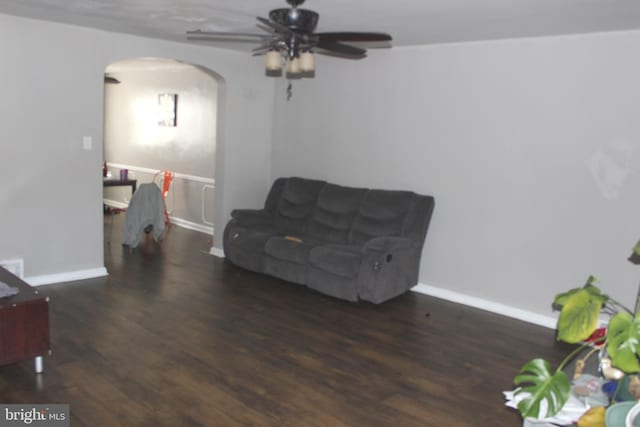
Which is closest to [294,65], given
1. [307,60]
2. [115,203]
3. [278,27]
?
[307,60]

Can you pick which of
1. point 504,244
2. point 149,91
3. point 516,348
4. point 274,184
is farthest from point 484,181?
point 149,91

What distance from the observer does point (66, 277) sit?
192 inches

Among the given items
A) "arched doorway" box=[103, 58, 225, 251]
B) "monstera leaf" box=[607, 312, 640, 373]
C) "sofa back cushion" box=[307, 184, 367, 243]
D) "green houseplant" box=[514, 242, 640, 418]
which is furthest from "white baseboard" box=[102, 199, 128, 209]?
"monstera leaf" box=[607, 312, 640, 373]

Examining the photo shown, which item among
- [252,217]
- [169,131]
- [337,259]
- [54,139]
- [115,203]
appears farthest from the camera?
[115,203]

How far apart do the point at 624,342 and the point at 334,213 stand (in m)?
4.01

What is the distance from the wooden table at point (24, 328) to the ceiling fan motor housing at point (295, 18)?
2107 mm

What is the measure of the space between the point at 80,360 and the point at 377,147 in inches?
131

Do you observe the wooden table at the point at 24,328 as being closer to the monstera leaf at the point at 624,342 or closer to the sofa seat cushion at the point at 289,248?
the sofa seat cushion at the point at 289,248

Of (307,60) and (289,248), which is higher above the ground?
(307,60)

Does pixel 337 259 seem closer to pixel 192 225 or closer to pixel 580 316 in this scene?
pixel 580 316

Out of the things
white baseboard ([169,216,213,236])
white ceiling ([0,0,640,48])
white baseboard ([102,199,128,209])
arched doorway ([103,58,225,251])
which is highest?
white ceiling ([0,0,640,48])

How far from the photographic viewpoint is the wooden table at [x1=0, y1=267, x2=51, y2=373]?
292cm

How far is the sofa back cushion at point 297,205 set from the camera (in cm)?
564

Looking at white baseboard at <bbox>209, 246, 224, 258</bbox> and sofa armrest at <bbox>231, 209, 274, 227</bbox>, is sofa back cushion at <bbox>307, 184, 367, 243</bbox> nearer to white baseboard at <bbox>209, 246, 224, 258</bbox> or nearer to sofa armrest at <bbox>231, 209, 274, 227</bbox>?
sofa armrest at <bbox>231, 209, 274, 227</bbox>
